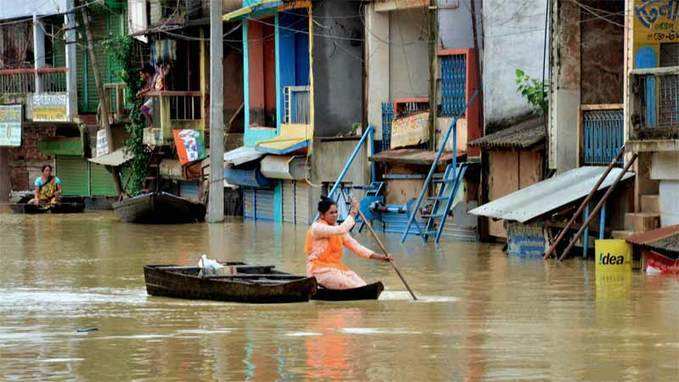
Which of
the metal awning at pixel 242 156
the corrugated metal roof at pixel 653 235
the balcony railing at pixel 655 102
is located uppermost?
the balcony railing at pixel 655 102

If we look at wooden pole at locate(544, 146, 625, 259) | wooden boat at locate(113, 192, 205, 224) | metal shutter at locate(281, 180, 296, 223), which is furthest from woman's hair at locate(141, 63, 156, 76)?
wooden pole at locate(544, 146, 625, 259)

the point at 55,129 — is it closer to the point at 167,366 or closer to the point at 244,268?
the point at 244,268

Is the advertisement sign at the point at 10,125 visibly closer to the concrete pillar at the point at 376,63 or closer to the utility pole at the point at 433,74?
the concrete pillar at the point at 376,63

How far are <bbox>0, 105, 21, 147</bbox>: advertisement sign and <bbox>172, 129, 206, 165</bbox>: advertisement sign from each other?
332 inches

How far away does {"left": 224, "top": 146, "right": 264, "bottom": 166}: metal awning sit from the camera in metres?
36.0

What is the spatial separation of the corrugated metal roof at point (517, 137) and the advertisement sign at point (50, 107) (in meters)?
21.4

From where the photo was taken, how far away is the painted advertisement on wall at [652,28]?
22.8m

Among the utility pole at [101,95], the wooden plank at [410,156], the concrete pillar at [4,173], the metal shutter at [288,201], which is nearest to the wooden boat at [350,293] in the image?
the wooden plank at [410,156]

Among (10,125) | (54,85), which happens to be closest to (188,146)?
(54,85)

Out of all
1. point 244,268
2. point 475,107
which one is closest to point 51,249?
point 475,107

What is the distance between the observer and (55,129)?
48.2 m

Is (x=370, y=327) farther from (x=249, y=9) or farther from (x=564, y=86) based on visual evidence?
(x=249, y=9)

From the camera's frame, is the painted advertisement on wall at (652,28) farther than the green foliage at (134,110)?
No

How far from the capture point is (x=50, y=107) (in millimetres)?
46500
